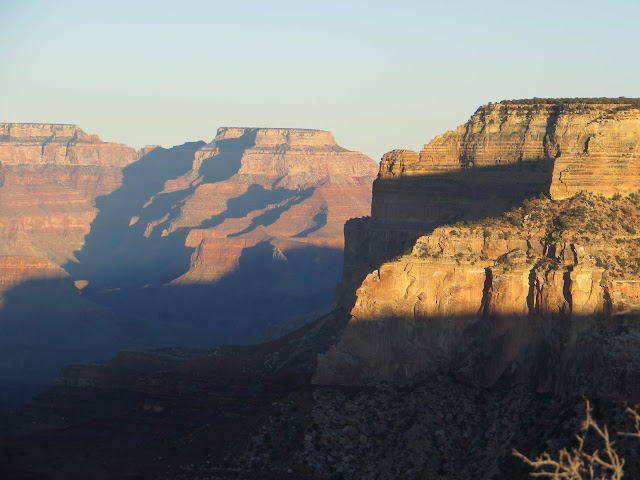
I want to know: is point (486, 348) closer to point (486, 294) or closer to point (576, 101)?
point (486, 294)

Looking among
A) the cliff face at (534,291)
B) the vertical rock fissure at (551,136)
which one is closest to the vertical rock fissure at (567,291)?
the cliff face at (534,291)

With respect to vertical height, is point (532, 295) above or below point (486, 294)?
above

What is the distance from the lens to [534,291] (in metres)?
53.7

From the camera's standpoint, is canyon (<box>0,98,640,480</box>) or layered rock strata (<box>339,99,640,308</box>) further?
layered rock strata (<box>339,99,640,308</box>)

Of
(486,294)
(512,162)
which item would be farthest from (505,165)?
(486,294)

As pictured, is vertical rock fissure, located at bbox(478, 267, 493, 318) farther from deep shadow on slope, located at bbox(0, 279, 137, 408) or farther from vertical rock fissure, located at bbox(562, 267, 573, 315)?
deep shadow on slope, located at bbox(0, 279, 137, 408)

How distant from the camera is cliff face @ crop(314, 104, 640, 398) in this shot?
51719 millimetres

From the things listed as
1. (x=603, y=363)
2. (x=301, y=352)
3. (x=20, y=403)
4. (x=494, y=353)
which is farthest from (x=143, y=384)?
(x=603, y=363)

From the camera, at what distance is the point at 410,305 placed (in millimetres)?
56188

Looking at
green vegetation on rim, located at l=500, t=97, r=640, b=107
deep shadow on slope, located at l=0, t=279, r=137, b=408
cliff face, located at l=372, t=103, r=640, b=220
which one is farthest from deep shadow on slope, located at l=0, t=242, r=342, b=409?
green vegetation on rim, located at l=500, t=97, r=640, b=107

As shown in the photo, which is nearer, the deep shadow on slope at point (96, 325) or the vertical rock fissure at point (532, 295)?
the vertical rock fissure at point (532, 295)

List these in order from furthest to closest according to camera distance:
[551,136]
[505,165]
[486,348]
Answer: [505,165]
[551,136]
[486,348]

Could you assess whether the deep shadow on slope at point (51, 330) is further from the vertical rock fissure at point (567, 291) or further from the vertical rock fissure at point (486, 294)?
the vertical rock fissure at point (567, 291)

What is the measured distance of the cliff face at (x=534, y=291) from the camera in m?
51.7
